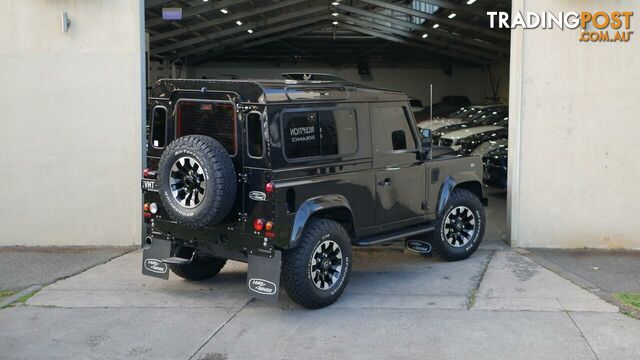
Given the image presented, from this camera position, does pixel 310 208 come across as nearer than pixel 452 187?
Yes

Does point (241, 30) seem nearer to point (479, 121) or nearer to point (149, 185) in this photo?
point (479, 121)

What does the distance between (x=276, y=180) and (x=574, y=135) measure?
4.82m

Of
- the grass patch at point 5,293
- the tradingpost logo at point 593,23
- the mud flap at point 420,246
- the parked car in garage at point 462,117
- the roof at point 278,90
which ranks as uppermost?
the tradingpost logo at point 593,23

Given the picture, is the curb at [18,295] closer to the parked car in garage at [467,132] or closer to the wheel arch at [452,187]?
the wheel arch at [452,187]

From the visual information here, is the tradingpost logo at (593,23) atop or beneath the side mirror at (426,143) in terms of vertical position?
atop

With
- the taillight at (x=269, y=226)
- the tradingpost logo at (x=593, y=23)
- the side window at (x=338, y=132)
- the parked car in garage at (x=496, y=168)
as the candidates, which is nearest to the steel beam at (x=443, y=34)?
the parked car in garage at (x=496, y=168)

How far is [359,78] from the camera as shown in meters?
41.5

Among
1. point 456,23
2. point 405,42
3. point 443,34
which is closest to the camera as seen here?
point 456,23

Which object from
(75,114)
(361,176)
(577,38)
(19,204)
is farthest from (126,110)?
(577,38)

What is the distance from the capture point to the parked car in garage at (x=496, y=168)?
1305 centimetres

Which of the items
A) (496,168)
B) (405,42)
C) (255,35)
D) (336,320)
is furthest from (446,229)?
(405,42)

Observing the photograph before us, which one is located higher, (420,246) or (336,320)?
(420,246)

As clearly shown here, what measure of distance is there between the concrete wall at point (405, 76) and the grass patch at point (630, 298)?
33.7 meters

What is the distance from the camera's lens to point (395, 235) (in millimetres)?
8055
